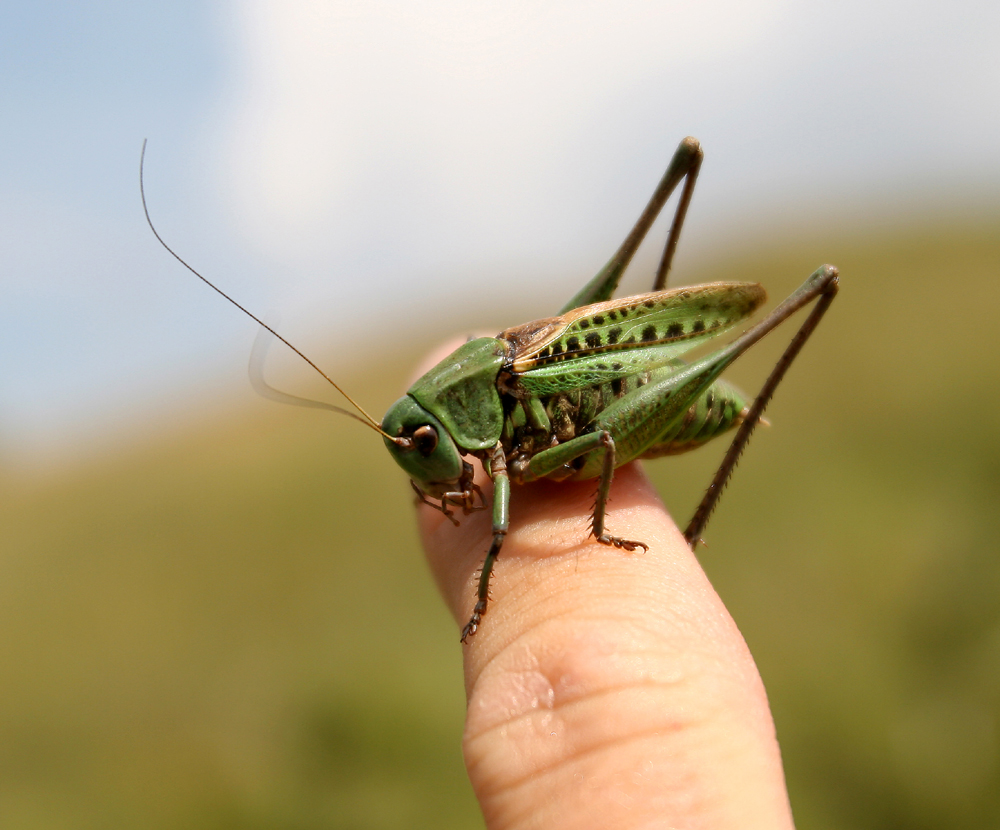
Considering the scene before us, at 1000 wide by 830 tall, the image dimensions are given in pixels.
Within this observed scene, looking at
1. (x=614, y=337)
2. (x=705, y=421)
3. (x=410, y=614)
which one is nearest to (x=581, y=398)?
(x=614, y=337)

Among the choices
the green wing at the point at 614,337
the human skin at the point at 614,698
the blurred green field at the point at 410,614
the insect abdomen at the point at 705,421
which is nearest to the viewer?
the human skin at the point at 614,698

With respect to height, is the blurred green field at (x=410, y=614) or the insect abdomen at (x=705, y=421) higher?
the insect abdomen at (x=705, y=421)

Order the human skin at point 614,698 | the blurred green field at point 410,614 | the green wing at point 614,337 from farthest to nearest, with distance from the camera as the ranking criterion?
the blurred green field at point 410,614
the green wing at point 614,337
the human skin at point 614,698

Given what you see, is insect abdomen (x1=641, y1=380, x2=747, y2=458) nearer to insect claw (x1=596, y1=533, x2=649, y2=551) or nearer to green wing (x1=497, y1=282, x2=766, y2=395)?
green wing (x1=497, y1=282, x2=766, y2=395)

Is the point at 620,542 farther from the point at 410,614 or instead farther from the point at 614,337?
the point at 410,614

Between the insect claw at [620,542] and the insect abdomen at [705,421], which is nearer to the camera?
the insect claw at [620,542]

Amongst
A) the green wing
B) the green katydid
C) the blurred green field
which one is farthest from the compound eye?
the blurred green field

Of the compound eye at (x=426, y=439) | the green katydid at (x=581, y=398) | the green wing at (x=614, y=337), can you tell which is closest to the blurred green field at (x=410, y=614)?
the green katydid at (x=581, y=398)

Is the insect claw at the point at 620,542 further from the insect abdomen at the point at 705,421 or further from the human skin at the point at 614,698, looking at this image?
the insect abdomen at the point at 705,421
